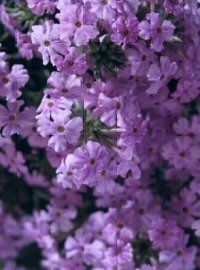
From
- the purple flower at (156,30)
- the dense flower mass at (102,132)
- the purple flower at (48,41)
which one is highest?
the purple flower at (156,30)

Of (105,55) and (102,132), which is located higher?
(105,55)

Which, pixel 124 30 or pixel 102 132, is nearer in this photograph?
pixel 124 30

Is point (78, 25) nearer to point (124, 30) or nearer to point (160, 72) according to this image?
point (124, 30)

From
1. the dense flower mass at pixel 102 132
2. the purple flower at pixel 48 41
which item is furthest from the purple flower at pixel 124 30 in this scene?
the purple flower at pixel 48 41

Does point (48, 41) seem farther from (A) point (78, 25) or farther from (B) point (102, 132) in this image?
(B) point (102, 132)

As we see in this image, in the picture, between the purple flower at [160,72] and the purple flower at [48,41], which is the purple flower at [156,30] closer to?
the purple flower at [160,72]

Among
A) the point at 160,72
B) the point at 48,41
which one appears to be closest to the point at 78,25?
the point at 48,41

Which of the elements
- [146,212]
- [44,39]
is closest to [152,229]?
[146,212]

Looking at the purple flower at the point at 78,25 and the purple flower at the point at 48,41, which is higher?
the purple flower at the point at 78,25

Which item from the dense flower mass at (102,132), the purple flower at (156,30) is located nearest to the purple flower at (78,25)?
the dense flower mass at (102,132)
